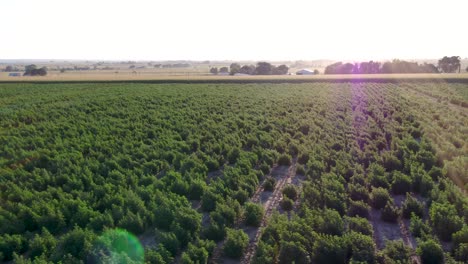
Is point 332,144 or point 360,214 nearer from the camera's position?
point 360,214

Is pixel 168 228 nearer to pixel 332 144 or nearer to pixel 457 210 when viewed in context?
pixel 457 210

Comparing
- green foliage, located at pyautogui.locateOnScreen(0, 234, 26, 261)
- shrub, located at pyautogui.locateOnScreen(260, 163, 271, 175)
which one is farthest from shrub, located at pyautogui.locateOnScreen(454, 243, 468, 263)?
green foliage, located at pyautogui.locateOnScreen(0, 234, 26, 261)

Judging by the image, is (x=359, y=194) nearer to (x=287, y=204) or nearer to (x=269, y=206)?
(x=287, y=204)

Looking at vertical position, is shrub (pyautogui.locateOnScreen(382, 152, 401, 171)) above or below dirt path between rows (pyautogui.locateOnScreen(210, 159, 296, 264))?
above

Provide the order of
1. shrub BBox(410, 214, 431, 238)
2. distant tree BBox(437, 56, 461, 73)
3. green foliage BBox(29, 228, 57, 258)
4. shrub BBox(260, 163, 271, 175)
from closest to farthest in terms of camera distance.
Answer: green foliage BBox(29, 228, 57, 258), shrub BBox(410, 214, 431, 238), shrub BBox(260, 163, 271, 175), distant tree BBox(437, 56, 461, 73)

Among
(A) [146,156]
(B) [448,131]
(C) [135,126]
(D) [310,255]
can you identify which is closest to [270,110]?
(C) [135,126]

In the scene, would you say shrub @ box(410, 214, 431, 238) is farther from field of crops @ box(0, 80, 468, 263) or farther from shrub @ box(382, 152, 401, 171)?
shrub @ box(382, 152, 401, 171)
